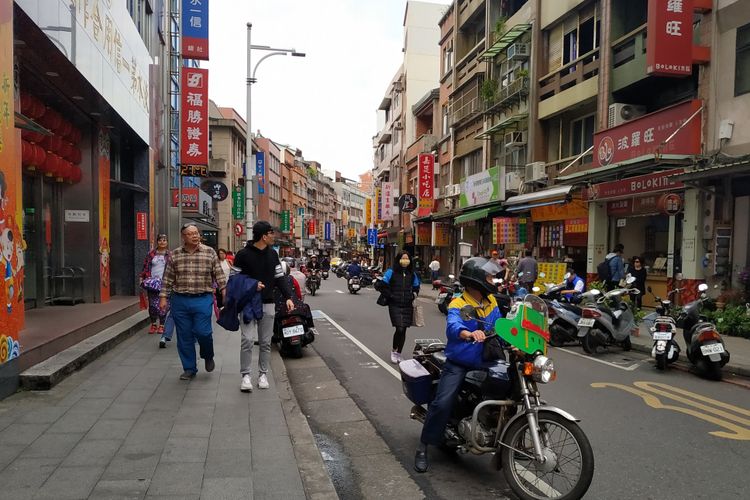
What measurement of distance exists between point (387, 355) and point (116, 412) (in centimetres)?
480

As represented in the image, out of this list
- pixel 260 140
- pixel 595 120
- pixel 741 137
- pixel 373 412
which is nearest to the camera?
pixel 373 412

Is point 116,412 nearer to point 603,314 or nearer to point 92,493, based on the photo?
point 92,493

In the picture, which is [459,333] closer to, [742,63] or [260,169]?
[742,63]

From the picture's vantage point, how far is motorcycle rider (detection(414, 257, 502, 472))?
405cm

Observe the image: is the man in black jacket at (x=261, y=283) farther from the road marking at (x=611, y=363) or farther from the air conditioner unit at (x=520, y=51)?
the air conditioner unit at (x=520, y=51)

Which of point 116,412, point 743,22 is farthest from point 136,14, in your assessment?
point 743,22

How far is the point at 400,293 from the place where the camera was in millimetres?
8578

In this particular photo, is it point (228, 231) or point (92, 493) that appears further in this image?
point (228, 231)

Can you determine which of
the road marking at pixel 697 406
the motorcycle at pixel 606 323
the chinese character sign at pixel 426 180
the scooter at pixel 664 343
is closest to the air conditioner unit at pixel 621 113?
the motorcycle at pixel 606 323

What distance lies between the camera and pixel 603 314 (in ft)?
31.8

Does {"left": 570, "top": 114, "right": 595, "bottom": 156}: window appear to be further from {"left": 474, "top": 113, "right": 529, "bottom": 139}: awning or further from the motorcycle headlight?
the motorcycle headlight

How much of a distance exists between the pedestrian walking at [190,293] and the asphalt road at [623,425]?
1.99 meters

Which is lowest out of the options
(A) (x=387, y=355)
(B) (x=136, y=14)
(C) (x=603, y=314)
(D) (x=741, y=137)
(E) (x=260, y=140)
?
(A) (x=387, y=355)

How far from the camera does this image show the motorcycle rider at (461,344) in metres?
4.05
